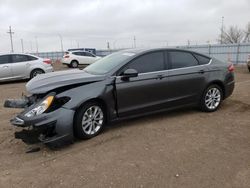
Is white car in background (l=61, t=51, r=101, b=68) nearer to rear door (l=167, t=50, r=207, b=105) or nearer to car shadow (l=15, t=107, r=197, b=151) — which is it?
car shadow (l=15, t=107, r=197, b=151)

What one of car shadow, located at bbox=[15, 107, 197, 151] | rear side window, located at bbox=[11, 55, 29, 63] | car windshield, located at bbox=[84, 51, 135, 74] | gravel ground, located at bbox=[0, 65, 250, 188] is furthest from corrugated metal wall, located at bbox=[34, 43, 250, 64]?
gravel ground, located at bbox=[0, 65, 250, 188]

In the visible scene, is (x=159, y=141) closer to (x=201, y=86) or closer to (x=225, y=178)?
(x=225, y=178)

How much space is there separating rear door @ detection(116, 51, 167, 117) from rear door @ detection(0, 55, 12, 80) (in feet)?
28.9

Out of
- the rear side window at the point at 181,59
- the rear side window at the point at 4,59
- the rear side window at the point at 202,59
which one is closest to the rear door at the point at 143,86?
the rear side window at the point at 181,59

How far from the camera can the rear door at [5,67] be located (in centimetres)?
1213

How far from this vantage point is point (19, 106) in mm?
4676

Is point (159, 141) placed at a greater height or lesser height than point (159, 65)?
lesser

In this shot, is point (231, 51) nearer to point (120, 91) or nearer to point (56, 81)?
point (120, 91)

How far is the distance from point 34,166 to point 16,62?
9.75 meters

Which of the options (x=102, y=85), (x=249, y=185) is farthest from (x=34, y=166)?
(x=249, y=185)

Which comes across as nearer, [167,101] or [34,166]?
[34,166]

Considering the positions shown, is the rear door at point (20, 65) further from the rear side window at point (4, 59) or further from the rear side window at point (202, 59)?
the rear side window at point (202, 59)

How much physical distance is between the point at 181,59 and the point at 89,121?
253cm

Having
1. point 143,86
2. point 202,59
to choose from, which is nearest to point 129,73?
point 143,86
